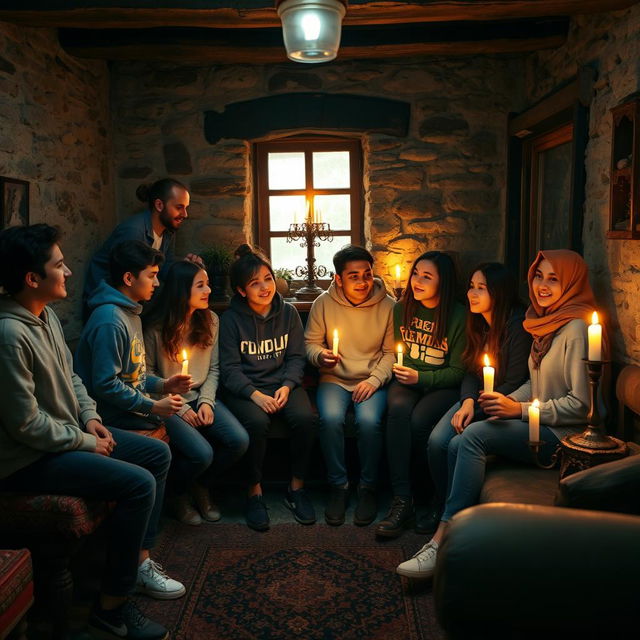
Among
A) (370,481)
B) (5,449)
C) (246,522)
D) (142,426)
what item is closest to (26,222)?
(142,426)

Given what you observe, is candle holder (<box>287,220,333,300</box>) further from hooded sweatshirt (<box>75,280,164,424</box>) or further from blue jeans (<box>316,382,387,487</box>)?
hooded sweatshirt (<box>75,280,164,424</box>)

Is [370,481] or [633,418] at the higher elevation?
[633,418]

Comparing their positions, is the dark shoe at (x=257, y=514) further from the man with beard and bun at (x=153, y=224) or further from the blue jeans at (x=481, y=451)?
the man with beard and bun at (x=153, y=224)

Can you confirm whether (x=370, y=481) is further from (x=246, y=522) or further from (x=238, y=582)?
(x=238, y=582)

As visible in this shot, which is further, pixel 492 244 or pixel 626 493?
pixel 492 244

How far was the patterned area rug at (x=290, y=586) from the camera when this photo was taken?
2.24 metres

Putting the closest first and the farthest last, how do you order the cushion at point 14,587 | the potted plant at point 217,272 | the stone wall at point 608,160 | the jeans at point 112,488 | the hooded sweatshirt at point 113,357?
the cushion at point 14,587 < the jeans at point 112,488 < the hooded sweatshirt at point 113,357 < the stone wall at point 608,160 < the potted plant at point 217,272

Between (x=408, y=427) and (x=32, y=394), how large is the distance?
161 centimetres

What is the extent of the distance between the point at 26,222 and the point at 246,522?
1747mm

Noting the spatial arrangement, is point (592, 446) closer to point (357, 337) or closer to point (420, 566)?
point (420, 566)

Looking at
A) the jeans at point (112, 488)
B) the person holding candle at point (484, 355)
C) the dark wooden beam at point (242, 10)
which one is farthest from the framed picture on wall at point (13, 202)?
the person holding candle at point (484, 355)

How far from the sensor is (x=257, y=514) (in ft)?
9.86

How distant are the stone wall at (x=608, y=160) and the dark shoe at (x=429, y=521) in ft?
3.33

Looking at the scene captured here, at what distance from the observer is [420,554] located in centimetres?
251
